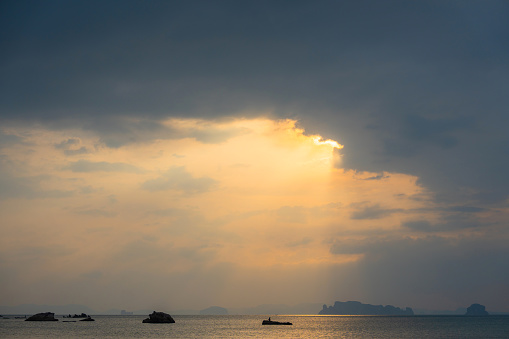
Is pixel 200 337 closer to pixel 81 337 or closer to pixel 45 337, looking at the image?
pixel 81 337

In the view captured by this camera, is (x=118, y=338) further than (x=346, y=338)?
No

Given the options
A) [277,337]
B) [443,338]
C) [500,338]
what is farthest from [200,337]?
[500,338]

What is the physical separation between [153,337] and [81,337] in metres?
23.2

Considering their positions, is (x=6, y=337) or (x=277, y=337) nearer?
(x=6, y=337)

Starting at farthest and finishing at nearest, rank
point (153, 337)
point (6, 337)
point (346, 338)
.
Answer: point (346, 338) → point (153, 337) → point (6, 337)

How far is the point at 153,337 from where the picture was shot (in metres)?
160

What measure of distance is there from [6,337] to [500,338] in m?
167

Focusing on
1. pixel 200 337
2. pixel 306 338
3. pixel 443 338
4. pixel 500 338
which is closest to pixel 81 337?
pixel 200 337

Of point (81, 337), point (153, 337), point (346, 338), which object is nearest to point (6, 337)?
point (81, 337)

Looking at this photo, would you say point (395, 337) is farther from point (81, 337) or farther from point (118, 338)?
point (81, 337)

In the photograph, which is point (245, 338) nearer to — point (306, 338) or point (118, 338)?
point (306, 338)

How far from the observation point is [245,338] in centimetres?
16038

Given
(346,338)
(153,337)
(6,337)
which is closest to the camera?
(6,337)

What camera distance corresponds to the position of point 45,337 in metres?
151
